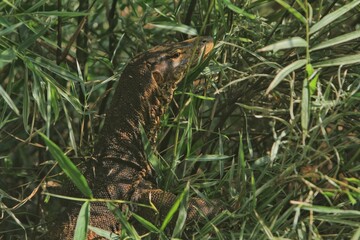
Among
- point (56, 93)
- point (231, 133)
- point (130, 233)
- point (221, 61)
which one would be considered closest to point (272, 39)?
point (221, 61)

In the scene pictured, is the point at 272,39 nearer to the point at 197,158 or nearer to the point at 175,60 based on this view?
the point at 175,60

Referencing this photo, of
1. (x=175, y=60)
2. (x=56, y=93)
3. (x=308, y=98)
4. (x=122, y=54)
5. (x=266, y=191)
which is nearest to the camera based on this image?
(x=308, y=98)

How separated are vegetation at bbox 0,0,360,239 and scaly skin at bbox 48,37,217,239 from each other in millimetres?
65

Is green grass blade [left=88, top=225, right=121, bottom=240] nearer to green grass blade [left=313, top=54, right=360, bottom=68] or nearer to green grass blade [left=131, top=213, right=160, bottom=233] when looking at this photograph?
green grass blade [left=131, top=213, right=160, bottom=233]

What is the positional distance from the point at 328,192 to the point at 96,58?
122 cm

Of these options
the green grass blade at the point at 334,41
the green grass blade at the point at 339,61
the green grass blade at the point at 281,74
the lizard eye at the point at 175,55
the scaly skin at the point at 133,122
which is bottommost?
the scaly skin at the point at 133,122

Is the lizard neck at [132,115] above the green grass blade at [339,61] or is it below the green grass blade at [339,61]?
below

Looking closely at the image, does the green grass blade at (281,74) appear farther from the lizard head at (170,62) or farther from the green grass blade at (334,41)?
the lizard head at (170,62)

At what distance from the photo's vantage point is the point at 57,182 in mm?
3025

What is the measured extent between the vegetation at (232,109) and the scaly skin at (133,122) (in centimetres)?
6

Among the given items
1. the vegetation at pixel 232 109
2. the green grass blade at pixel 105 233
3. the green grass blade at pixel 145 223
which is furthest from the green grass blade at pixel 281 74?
the green grass blade at pixel 105 233

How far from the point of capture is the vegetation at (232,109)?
222 centimetres

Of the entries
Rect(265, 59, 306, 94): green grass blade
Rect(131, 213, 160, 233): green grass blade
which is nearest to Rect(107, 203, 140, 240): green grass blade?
Rect(131, 213, 160, 233): green grass blade

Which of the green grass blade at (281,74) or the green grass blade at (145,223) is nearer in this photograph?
the green grass blade at (281,74)
